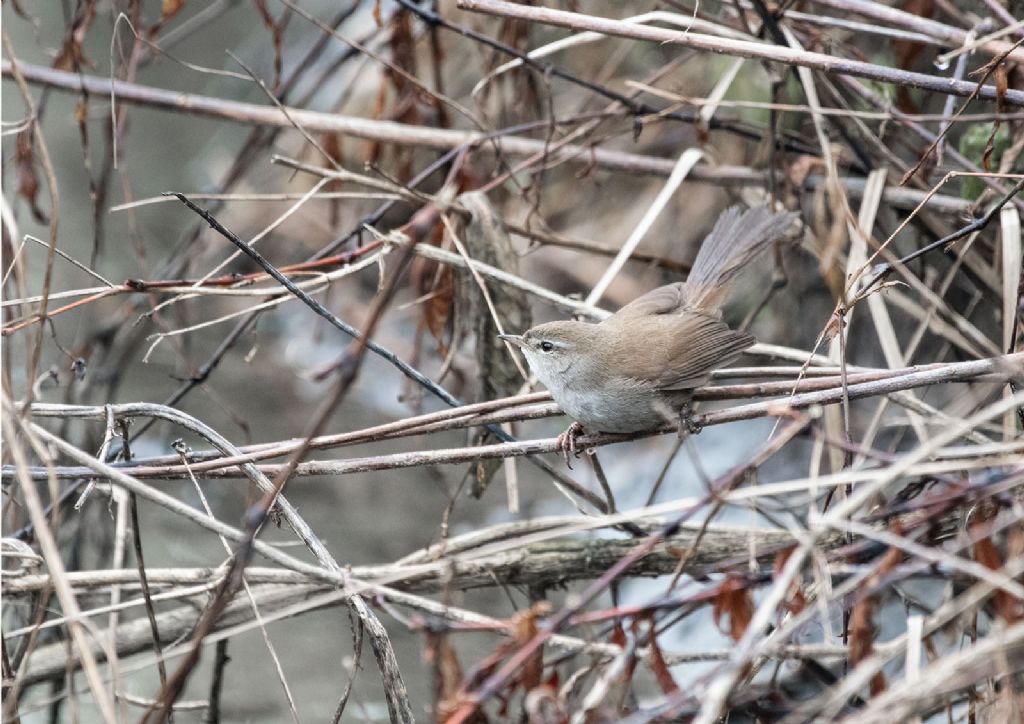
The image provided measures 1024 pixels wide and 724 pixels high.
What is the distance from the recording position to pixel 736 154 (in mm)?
6281

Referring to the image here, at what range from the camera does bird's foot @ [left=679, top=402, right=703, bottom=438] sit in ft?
9.56

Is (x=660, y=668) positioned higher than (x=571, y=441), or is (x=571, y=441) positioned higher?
(x=571, y=441)

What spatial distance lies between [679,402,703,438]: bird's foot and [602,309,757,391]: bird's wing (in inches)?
3.7

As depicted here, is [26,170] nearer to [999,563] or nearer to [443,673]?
[443,673]

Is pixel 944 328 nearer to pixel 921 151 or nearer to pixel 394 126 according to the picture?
pixel 921 151

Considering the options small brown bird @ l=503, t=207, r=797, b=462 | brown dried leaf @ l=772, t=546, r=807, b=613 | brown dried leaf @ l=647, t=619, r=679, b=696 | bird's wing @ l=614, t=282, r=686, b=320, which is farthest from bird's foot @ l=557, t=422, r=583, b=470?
brown dried leaf @ l=647, t=619, r=679, b=696

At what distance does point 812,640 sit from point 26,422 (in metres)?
3.31

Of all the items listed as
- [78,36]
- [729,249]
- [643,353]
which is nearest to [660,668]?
[643,353]

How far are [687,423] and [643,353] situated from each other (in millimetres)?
399

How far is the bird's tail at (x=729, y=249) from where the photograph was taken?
375cm

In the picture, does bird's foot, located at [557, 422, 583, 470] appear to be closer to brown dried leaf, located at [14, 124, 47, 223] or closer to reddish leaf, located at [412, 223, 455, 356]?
reddish leaf, located at [412, 223, 455, 356]

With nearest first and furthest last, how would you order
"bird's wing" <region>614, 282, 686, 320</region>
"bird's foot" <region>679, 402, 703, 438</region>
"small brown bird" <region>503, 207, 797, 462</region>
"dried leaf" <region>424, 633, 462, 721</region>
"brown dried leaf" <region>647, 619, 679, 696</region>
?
"dried leaf" <region>424, 633, 462, 721</region>, "brown dried leaf" <region>647, 619, 679, 696</region>, "bird's foot" <region>679, 402, 703, 438</region>, "small brown bird" <region>503, 207, 797, 462</region>, "bird's wing" <region>614, 282, 686, 320</region>

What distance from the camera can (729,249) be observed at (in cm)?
378

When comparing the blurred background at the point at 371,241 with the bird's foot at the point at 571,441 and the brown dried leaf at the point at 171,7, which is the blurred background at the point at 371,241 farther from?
the bird's foot at the point at 571,441
